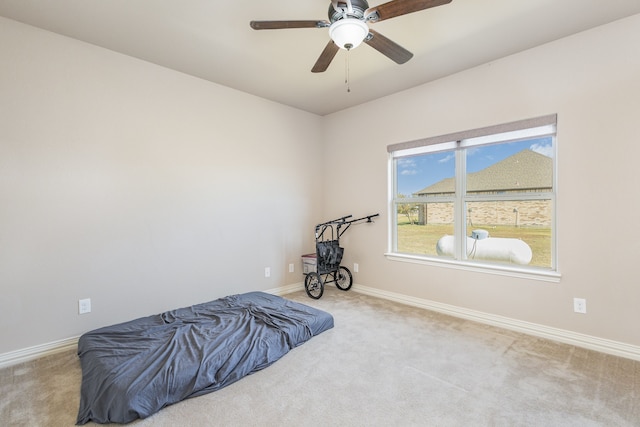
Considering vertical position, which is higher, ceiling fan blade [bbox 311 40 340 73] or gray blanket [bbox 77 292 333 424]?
ceiling fan blade [bbox 311 40 340 73]

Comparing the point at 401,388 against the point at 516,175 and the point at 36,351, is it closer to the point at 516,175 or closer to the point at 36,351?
the point at 516,175

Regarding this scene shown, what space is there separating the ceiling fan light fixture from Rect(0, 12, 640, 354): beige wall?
1.89 m

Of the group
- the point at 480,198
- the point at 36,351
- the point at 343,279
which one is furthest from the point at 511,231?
the point at 36,351

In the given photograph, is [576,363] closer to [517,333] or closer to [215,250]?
[517,333]

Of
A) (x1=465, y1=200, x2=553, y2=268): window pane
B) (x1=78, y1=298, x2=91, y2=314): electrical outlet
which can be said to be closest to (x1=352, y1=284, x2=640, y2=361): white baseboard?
(x1=465, y1=200, x2=553, y2=268): window pane

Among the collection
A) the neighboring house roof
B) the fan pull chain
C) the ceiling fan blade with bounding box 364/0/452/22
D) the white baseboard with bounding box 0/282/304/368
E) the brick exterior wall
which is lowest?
the white baseboard with bounding box 0/282/304/368

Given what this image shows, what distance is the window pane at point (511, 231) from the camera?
9.50 feet

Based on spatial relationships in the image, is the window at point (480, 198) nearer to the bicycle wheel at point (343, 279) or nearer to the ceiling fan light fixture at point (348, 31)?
the bicycle wheel at point (343, 279)

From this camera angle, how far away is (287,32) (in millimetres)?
2471

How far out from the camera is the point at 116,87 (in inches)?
112

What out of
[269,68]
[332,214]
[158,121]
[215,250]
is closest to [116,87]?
[158,121]

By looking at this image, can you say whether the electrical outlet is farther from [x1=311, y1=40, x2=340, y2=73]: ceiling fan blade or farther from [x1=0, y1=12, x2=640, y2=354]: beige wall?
[x1=311, y1=40, x2=340, y2=73]: ceiling fan blade

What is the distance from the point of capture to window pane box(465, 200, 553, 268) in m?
2.90

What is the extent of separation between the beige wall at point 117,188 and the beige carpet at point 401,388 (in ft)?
2.07
